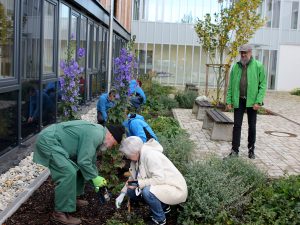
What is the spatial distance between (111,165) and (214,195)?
1472mm

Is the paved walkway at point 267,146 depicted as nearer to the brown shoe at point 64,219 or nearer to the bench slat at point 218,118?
the bench slat at point 218,118

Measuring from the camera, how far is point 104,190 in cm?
436

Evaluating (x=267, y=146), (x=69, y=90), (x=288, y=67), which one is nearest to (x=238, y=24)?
(x=267, y=146)

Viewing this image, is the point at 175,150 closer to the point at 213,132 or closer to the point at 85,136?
the point at 85,136

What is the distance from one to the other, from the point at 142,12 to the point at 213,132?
72.5 ft

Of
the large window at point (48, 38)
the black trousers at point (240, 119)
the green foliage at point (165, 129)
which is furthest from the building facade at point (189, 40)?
the black trousers at point (240, 119)

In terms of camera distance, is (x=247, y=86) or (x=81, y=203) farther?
(x=247, y=86)

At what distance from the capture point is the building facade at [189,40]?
29.9 metres

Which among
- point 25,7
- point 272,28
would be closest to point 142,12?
point 272,28

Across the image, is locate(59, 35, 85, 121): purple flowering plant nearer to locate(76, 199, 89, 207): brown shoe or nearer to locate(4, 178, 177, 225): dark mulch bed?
locate(4, 178, 177, 225): dark mulch bed

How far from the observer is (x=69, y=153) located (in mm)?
4160

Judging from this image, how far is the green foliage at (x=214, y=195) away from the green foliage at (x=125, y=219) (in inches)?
16.4

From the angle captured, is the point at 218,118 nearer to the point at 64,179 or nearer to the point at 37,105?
the point at 37,105

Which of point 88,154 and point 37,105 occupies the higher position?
point 37,105
